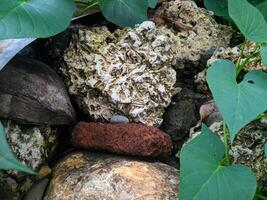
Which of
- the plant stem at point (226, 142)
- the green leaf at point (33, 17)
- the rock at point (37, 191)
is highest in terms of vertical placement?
the green leaf at point (33, 17)

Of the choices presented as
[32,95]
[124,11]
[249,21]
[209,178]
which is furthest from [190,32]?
[209,178]

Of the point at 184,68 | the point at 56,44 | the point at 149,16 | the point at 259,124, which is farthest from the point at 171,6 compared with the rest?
the point at 259,124

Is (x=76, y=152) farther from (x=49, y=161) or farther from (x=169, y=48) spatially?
(x=169, y=48)

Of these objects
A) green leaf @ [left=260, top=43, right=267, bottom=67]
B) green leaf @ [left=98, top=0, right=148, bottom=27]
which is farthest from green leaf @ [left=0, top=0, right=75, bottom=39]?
green leaf @ [left=260, top=43, right=267, bottom=67]

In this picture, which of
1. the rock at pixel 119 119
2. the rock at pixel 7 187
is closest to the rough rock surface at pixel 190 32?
the rock at pixel 119 119

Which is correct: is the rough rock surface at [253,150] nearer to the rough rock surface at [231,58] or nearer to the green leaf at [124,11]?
the rough rock surface at [231,58]

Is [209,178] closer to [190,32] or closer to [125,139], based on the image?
[125,139]

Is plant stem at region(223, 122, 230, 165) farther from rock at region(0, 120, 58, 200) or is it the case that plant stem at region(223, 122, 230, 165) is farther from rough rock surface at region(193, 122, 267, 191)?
rock at region(0, 120, 58, 200)
